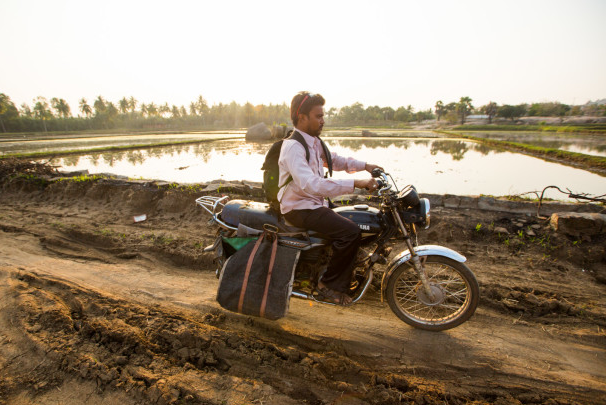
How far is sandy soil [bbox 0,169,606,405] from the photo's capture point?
6.08 feet

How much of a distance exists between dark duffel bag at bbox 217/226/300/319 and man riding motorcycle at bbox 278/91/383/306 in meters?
0.33

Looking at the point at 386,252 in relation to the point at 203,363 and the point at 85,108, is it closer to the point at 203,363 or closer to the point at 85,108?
the point at 203,363

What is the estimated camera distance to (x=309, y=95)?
7.50 ft

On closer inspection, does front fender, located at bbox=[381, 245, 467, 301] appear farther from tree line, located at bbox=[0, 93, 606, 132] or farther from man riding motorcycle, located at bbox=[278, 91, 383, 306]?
tree line, located at bbox=[0, 93, 606, 132]

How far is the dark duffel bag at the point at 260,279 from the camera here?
238cm

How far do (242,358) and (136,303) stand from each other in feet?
4.75

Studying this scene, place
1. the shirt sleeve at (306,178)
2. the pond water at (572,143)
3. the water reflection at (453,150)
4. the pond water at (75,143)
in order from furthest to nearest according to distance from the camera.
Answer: the pond water at (75,143) → the pond water at (572,143) → the water reflection at (453,150) → the shirt sleeve at (306,178)

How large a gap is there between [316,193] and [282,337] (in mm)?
1364

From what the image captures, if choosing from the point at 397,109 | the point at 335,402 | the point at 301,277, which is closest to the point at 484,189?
the point at 301,277

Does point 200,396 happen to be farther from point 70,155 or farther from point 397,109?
point 397,109

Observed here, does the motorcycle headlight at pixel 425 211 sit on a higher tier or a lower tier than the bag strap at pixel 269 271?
higher

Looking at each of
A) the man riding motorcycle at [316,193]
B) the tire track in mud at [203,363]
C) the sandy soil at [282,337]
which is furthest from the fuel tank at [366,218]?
the tire track in mud at [203,363]

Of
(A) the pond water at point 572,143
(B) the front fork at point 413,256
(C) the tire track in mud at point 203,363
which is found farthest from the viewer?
(A) the pond water at point 572,143

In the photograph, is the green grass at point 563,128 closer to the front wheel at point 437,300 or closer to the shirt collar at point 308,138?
the front wheel at point 437,300
